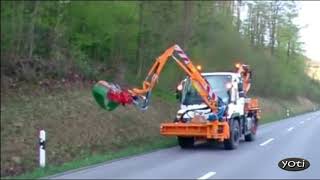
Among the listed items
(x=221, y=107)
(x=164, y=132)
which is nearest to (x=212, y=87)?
(x=221, y=107)

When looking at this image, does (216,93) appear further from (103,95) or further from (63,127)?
(63,127)

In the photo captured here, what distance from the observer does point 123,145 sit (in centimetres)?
1855

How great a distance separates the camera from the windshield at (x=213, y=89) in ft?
61.7

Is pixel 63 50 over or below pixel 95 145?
over

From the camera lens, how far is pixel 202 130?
17531 mm

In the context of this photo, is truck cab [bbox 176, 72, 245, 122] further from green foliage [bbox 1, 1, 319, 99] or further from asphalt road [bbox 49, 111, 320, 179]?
green foliage [bbox 1, 1, 319, 99]

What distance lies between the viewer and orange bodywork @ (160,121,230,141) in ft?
57.1

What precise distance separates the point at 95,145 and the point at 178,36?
39.3 feet

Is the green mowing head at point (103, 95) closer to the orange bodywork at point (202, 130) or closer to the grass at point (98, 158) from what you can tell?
the grass at point (98, 158)

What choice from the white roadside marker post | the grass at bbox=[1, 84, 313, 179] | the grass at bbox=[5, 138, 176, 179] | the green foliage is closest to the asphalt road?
the grass at bbox=[5, 138, 176, 179]

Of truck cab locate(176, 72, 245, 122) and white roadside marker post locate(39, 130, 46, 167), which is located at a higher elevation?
truck cab locate(176, 72, 245, 122)

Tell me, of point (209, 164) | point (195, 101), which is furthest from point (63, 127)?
point (209, 164)

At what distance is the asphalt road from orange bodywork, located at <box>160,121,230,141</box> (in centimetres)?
48

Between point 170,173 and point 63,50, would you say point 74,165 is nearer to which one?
point 170,173
